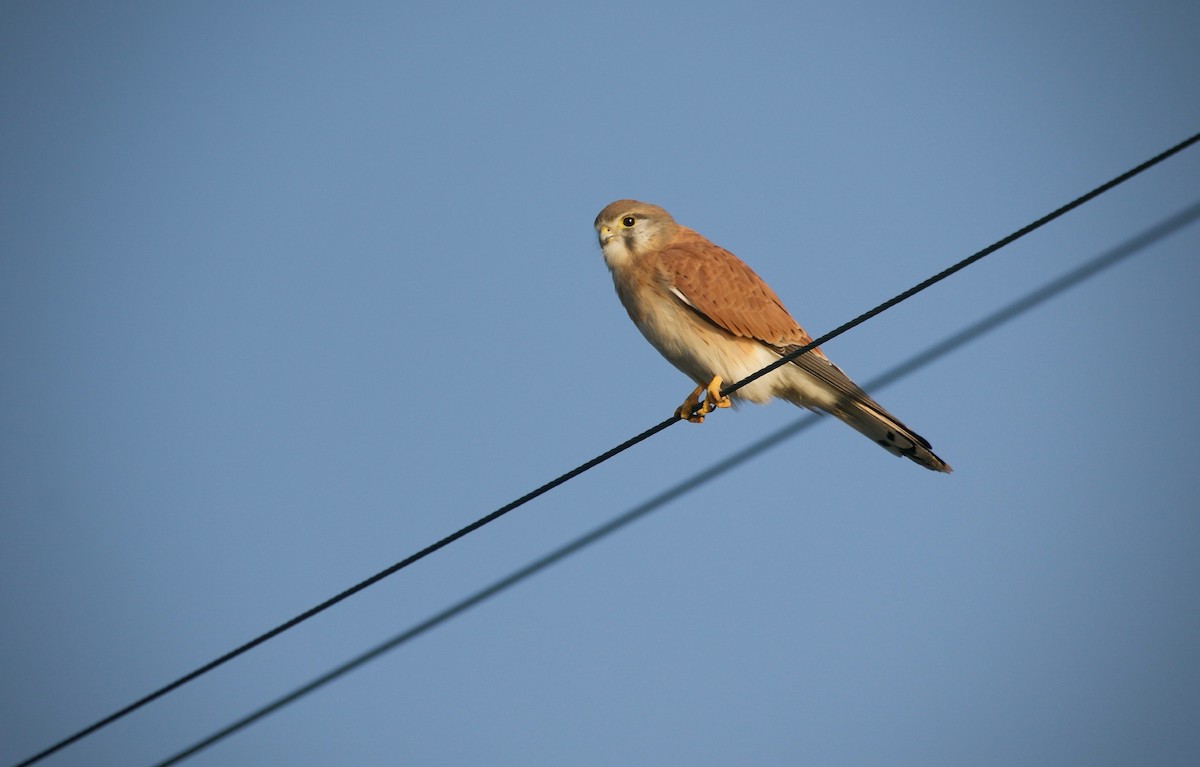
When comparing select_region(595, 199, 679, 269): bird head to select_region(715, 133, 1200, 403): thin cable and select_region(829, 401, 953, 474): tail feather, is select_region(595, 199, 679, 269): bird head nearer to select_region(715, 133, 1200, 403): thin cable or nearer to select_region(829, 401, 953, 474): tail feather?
select_region(829, 401, 953, 474): tail feather

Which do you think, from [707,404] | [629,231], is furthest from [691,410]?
[629,231]

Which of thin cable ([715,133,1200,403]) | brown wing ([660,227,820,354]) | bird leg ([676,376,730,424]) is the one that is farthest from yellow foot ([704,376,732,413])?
thin cable ([715,133,1200,403])

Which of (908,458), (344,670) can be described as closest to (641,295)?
(908,458)

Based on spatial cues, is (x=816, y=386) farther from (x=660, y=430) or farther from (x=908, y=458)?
(x=660, y=430)

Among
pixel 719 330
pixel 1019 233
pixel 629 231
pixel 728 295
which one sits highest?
pixel 629 231

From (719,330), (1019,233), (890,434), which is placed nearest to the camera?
(1019,233)

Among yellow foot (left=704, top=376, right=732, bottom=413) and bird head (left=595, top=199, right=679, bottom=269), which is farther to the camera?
bird head (left=595, top=199, right=679, bottom=269)

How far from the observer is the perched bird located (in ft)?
15.1

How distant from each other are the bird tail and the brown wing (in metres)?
0.35

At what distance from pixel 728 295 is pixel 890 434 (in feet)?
3.15

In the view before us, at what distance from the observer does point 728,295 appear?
4828 millimetres

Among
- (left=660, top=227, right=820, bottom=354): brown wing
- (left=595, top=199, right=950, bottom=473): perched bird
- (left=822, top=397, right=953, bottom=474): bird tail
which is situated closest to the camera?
(left=822, top=397, right=953, bottom=474): bird tail

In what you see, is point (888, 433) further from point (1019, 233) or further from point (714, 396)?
point (1019, 233)

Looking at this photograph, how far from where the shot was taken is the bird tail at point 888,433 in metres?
4.28
